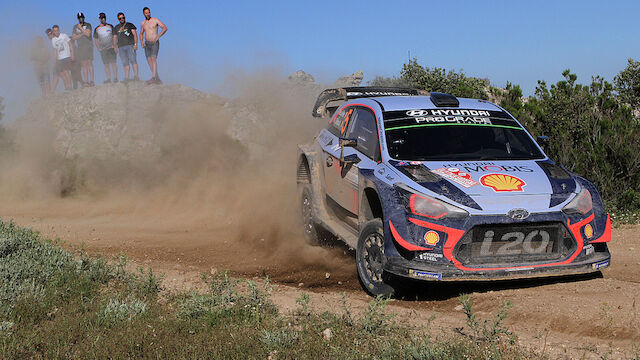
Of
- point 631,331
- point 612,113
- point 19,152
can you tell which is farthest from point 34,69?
point 631,331

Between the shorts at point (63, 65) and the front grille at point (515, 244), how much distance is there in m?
14.2

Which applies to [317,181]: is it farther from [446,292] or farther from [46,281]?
[46,281]

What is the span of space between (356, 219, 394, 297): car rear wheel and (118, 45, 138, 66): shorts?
38.2ft

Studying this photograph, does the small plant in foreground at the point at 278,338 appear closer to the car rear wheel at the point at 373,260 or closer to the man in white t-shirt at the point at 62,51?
the car rear wheel at the point at 373,260

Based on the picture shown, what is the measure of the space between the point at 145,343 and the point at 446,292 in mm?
3001

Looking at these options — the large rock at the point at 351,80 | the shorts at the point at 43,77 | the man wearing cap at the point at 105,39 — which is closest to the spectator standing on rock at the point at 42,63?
the shorts at the point at 43,77

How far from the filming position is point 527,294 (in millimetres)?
5836

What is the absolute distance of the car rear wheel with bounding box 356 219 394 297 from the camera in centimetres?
589

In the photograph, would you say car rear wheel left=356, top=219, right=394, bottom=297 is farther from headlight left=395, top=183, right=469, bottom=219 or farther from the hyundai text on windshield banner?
the hyundai text on windshield banner

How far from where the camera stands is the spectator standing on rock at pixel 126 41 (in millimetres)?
15570

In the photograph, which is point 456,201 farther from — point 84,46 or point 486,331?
point 84,46

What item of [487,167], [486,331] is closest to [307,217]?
[487,167]

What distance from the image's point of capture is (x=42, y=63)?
17219 mm

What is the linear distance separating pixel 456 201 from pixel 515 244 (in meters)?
0.65
